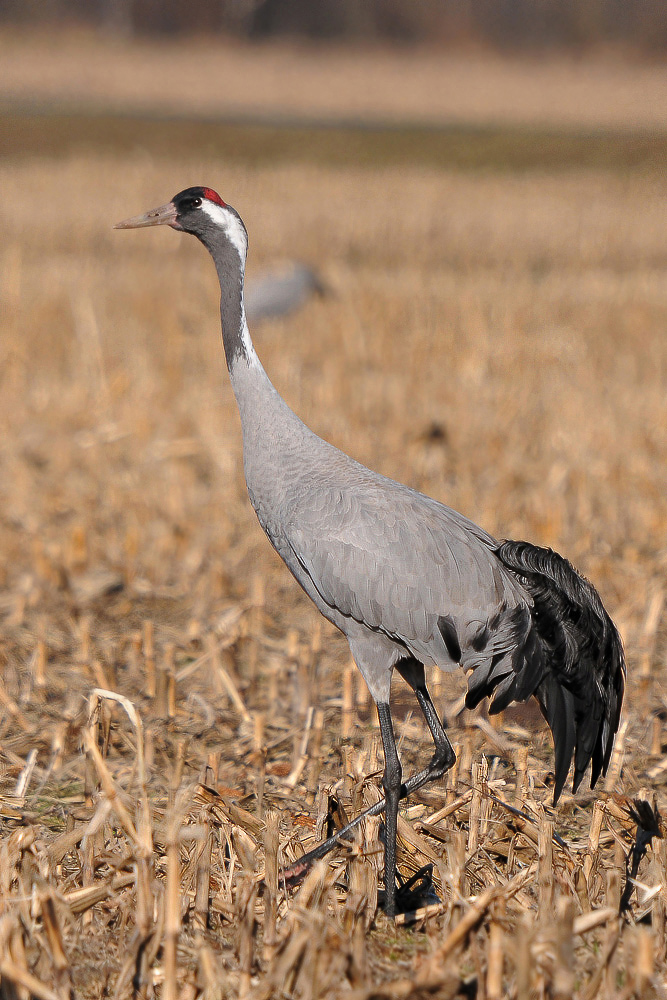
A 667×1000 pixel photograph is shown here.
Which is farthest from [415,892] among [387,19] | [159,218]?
[387,19]

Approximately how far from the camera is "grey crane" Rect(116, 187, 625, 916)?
134 inches

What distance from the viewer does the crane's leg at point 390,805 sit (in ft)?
10.3

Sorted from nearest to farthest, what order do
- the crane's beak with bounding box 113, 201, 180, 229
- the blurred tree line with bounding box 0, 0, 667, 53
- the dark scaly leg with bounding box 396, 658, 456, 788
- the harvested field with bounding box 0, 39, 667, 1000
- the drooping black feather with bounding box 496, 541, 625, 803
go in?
1. the harvested field with bounding box 0, 39, 667, 1000
2. the drooping black feather with bounding box 496, 541, 625, 803
3. the dark scaly leg with bounding box 396, 658, 456, 788
4. the crane's beak with bounding box 113, 201, 180, 229
5. the blurred tree line with bounding box 0, 0, 667, 53

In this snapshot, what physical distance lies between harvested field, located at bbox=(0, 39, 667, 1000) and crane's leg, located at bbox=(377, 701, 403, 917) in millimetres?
100

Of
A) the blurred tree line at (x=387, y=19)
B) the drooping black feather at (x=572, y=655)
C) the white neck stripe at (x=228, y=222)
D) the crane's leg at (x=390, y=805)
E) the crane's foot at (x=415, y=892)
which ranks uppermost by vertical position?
the blurred tree line at (x=387, y=19)

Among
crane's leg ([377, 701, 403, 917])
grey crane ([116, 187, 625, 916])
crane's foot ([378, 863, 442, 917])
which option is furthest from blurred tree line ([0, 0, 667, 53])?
crane's foot ([378, 863, 442, 917])

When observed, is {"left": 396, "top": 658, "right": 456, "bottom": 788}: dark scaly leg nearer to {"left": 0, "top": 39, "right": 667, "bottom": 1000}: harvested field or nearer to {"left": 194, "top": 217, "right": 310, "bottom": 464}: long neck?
{"left": 0, "top": 39, "right": 667, "bottom": 1000}: harvested field

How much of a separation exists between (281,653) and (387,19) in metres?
52.2

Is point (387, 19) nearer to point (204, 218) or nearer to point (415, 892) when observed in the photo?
point (204, 218)

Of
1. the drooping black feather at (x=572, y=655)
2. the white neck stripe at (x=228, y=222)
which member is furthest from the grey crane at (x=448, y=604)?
the white neck stripe at (x=228, y=222)

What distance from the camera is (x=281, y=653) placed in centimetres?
501

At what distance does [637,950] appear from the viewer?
8.36 ft

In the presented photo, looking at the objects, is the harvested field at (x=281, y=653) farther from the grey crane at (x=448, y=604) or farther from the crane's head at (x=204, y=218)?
the crane's head at (x=204, y=218)

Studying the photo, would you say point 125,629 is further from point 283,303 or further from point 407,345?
point 283,303
